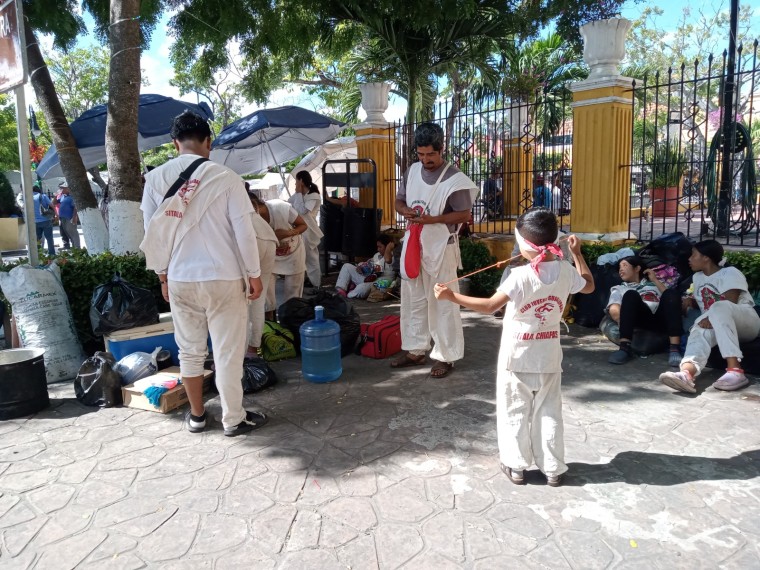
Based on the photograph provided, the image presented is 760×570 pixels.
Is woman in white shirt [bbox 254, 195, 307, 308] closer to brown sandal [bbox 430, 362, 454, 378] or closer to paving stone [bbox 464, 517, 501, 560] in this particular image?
brown sandal [bbox 430, 362, 454, 378]

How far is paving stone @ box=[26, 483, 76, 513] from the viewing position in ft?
10.0

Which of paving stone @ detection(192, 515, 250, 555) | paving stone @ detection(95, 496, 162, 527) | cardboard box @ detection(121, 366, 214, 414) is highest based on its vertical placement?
cardboard box @ detection(121, 366, 214, 414)

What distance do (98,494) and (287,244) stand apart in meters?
3.46

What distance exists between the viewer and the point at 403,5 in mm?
7430

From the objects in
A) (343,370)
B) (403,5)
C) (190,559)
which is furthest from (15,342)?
(403,5)

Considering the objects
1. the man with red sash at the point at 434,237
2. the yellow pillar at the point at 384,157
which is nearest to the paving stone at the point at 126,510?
the man with red sash at the point at 434,237

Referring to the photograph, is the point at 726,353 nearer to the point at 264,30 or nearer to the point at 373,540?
the point at 373,540

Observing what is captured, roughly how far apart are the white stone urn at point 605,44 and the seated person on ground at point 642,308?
2.37m

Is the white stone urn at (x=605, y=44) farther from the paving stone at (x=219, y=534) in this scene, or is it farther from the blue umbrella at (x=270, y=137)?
the paving stone at (x=219, y=534)

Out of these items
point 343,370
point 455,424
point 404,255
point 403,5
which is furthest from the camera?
point 403,5

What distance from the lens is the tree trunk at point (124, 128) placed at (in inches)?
237

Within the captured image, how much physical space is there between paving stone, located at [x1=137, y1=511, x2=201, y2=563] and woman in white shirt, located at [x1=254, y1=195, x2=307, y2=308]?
322cm

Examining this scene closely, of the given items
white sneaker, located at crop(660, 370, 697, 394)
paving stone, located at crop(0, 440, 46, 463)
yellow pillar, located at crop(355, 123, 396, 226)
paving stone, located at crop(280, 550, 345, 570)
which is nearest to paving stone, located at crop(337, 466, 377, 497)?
paving stone, located at crop(280, 550, 345, 570)

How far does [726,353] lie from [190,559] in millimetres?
3933
